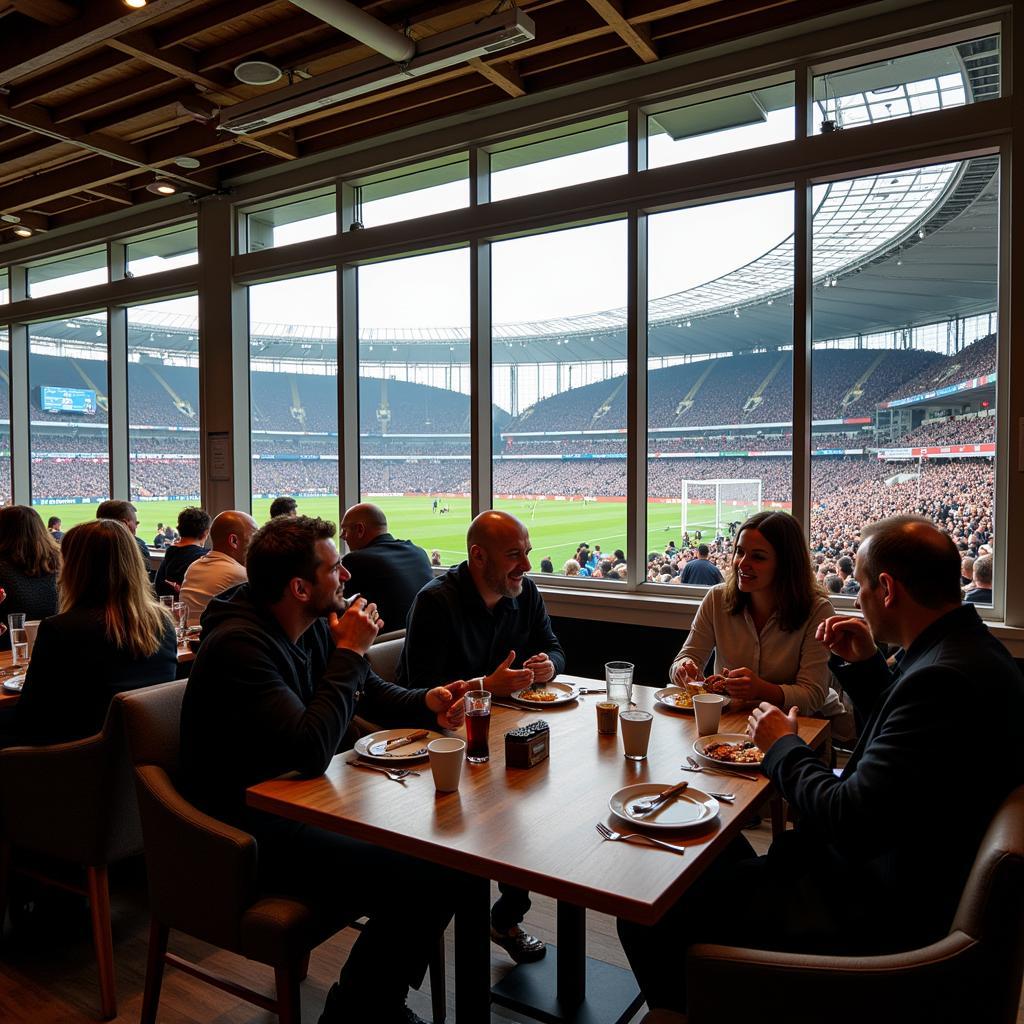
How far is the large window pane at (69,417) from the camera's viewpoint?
750cm

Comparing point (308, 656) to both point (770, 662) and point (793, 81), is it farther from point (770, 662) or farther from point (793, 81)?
point (793, 81)

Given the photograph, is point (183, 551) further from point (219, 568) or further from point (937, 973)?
point (937, 973)

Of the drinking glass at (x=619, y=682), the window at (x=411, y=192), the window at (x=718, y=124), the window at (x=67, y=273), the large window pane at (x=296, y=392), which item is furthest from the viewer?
the window at (x=67, y=273)

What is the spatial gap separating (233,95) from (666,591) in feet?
12.8

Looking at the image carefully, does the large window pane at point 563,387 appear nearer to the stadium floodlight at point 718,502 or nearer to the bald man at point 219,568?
the stadium floodlight at point 718,502

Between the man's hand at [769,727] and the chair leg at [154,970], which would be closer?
the man's hand at [769,727]

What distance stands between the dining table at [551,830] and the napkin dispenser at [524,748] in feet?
0.06

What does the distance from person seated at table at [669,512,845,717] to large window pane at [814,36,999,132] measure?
2.36 meters

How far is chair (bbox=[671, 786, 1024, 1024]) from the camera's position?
1196 millimetres

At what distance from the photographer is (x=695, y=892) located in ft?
5.92

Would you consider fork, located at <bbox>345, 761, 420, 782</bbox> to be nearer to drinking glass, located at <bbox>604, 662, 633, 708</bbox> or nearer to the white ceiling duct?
drinking glass, located at <bbox>604, 662, 633, 708</bbox>

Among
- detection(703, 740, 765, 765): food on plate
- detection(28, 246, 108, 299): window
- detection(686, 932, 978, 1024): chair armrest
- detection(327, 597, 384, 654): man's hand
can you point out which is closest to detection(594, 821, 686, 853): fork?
detection(686, 932, 978, 1024): chair armrest

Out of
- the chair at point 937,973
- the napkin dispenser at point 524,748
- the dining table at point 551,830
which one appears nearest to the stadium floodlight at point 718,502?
the dining table at point 551,830

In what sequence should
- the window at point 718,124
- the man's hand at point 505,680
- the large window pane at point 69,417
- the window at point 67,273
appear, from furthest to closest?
the large window pane at point 69,417 → the window at point 67,273 → the window at point 718,124 → the man's hand at point 505,680
